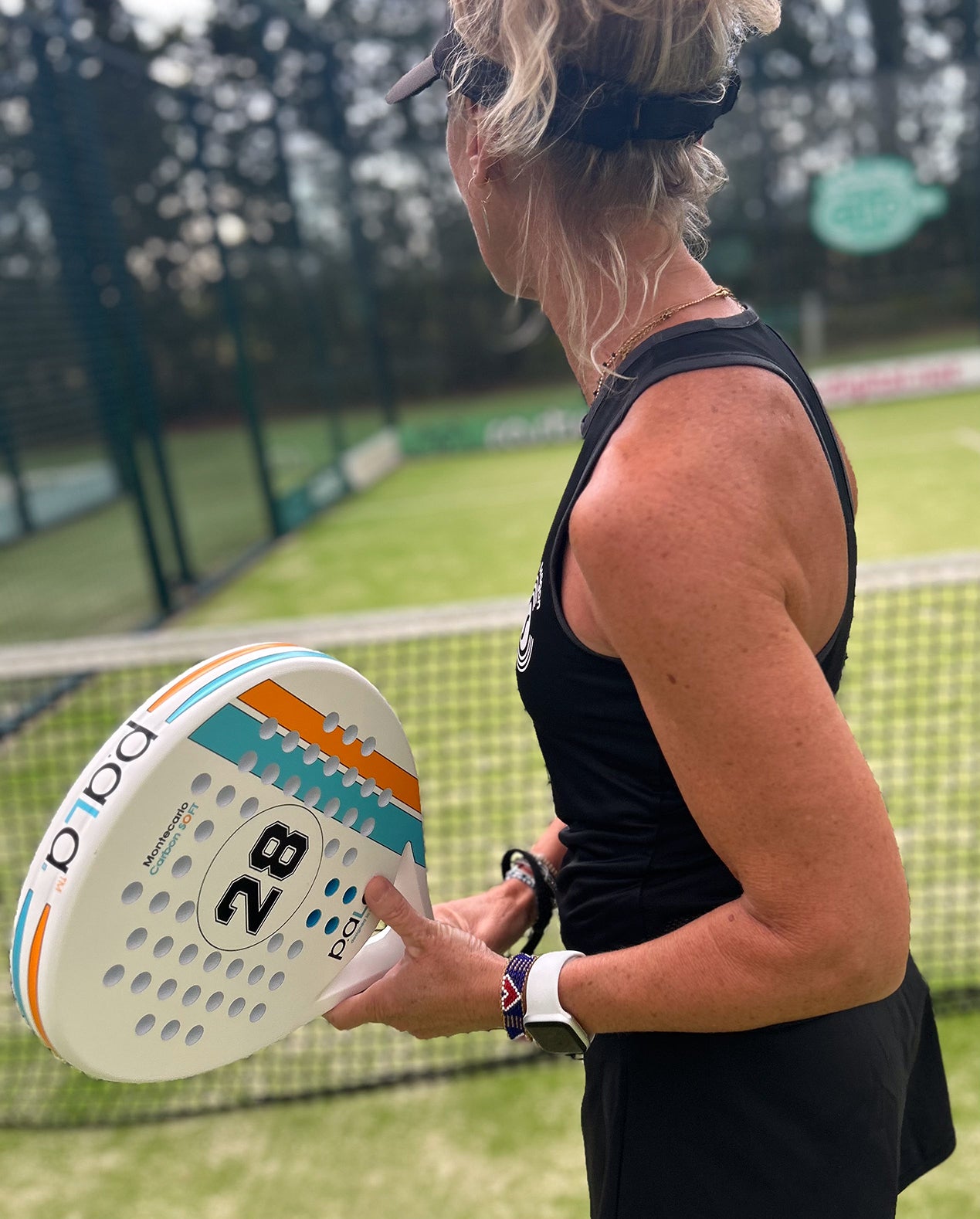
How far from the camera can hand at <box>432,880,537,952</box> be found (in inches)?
53.2

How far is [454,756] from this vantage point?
4555 mm

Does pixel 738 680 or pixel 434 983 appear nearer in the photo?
pixel 738 680

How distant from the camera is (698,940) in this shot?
947mm

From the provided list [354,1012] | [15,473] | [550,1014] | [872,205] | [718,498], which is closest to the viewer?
[718,498]

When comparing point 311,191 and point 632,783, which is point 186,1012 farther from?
point 311,191

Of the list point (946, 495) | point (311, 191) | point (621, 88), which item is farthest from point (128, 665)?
point (311, 191)

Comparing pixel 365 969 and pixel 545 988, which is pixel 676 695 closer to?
pixel 545 988

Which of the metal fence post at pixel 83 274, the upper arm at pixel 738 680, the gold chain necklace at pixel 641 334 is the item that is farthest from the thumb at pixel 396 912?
the metal fence post at pixel 83 274

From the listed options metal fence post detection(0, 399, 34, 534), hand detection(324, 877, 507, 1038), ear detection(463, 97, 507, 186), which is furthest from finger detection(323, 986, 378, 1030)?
metal fence post detection(0, 399, 34, 534)

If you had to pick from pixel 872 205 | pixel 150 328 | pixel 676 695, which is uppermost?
pixel 676 695

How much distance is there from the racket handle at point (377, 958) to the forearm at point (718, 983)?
273 mm

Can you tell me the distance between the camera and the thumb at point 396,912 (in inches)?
44.3

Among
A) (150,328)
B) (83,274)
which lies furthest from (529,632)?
(150,328)

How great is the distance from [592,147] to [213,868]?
76 cm
